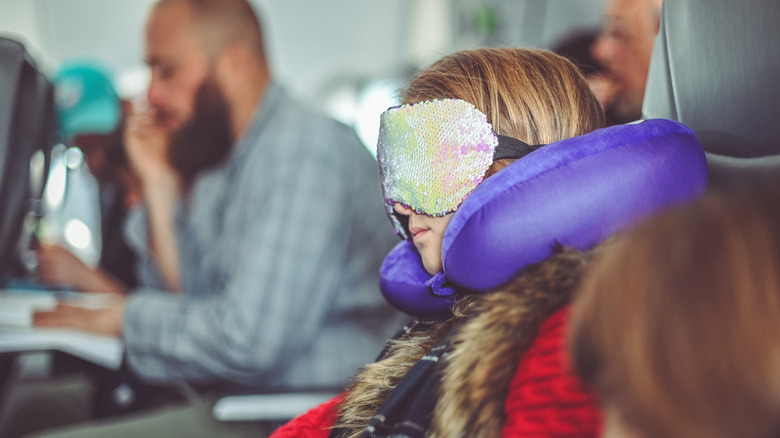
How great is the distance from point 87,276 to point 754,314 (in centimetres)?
212

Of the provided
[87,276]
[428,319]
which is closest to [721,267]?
[428,319]

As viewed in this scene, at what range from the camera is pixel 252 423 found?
51.9 inches

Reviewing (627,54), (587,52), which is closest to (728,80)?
(627,54)

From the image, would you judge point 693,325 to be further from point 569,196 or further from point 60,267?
point 60,267

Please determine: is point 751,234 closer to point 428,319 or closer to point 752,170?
point 752,170

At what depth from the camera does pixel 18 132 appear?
4.32 ft

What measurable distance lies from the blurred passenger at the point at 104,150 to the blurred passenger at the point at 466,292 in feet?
5.37

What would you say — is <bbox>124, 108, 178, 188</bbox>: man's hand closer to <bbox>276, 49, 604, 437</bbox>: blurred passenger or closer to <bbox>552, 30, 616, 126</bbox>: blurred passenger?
<bbox>552, 30, 616, 126</bbox>: blurred passenger

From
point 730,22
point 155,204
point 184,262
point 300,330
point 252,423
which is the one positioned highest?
point 730,22

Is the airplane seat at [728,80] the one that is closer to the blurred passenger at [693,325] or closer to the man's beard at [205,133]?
the blurred passenger at [693,325]

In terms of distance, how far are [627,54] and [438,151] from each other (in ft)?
4.03

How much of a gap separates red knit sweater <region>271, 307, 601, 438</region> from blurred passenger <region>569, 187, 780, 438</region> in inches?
4.4

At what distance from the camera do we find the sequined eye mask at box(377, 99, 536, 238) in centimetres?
70

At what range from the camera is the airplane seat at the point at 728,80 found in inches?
24.1
